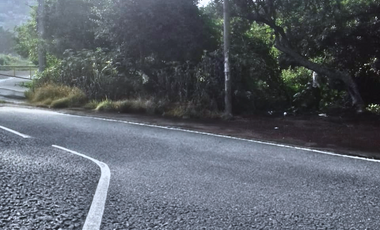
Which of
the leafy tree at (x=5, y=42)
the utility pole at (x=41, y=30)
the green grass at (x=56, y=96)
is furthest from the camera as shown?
the leafy tree at (x=5, y=42)

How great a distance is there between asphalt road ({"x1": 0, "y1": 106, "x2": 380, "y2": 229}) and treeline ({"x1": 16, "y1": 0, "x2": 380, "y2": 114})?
5.81 m

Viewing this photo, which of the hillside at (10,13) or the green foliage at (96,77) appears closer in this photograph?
the green foliage at (96,77)

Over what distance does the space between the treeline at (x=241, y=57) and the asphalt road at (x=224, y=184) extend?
581cm

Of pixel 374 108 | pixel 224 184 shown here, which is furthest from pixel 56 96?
pixel 224 184

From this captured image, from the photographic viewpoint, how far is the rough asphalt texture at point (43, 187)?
487 centimetres

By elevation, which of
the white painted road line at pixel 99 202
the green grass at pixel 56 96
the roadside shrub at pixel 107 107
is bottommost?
the white painted road line at pixel 99 202

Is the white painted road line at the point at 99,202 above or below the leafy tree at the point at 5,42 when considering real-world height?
below

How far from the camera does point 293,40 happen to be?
16844mm

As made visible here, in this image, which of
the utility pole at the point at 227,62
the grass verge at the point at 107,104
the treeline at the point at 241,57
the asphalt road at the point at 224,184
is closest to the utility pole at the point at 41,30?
the grass verge at the point at 107,104

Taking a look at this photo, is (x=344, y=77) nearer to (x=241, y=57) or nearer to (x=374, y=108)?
(x=374, y=108)

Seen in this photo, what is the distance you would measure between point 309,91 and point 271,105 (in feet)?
5.51

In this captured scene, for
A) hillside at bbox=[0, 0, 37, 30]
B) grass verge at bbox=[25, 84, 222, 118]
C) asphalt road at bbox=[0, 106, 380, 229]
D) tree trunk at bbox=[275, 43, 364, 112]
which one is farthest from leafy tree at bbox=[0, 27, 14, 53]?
asphalt road at bbox=[0, 106, 380, 229]

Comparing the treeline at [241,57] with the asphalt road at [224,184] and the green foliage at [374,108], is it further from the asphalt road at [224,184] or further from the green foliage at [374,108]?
the asphalt road at [224,184]

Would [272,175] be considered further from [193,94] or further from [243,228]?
[193,94]
